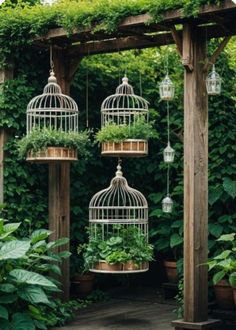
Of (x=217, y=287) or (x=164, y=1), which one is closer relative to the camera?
(x=164, y=1)

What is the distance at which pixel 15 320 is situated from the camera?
278 inches

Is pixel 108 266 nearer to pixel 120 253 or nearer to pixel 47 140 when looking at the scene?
pixel 120 253

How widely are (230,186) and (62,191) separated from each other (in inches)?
75.9

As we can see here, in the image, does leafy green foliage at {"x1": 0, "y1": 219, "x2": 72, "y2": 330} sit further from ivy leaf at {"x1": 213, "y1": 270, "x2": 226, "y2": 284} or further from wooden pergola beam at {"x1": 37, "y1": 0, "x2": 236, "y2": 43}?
wooden pergola beam at {"x1": 37, "y1": 0, "x2": 236, "y2": 43}

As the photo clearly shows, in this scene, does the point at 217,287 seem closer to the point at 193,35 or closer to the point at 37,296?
the point at 37,296

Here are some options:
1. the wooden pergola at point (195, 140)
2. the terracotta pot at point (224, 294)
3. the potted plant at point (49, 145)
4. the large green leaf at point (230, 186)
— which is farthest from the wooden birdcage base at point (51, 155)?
the terracotta pot at point (224, 294)

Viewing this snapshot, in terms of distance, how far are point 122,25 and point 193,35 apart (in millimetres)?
750

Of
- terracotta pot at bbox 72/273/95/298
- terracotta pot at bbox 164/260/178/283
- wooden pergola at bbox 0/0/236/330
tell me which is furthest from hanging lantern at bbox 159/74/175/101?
terracotta pot at bbox 72/273/95/298

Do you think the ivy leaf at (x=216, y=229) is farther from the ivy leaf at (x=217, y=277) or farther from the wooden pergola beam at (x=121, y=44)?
the wooden pergola beam at (x=121, y=44)

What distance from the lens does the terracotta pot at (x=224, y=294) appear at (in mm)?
8242

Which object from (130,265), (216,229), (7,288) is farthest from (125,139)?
(7,288)

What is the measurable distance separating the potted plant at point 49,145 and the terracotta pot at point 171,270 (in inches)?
91.6

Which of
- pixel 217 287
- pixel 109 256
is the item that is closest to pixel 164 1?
pixel 109 256

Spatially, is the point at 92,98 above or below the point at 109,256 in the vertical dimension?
above
